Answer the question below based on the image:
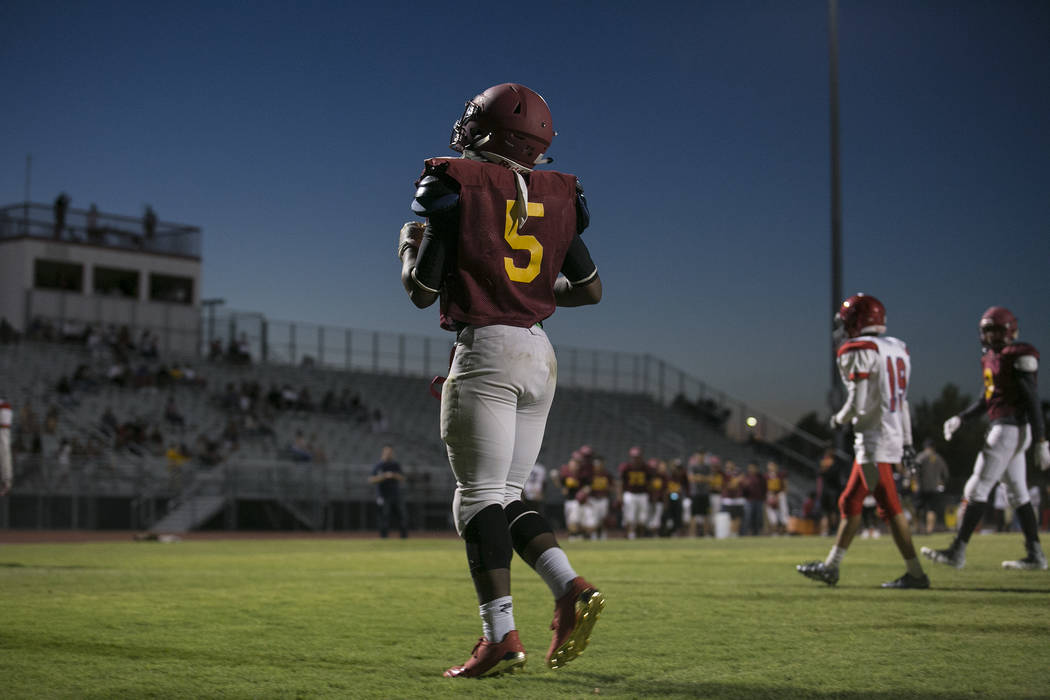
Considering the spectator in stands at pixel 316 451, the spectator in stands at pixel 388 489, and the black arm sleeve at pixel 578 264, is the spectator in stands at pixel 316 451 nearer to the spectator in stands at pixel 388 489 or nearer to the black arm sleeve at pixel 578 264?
the spectator in stands at pixel 388 489

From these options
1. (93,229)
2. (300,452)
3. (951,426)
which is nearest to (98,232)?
(93,229)

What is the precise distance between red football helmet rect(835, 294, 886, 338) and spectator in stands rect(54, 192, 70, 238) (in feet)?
133

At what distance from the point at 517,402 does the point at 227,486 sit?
2464 centimetres

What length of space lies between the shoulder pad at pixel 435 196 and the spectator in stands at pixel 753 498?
961 inches

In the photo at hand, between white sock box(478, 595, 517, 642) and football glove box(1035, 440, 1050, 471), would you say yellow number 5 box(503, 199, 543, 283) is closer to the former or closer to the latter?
white sock box(478, 595, 517, 642)

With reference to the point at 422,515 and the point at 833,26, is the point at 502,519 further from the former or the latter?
the point at 422,515

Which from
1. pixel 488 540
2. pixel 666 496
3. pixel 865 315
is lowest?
pixel 666 496

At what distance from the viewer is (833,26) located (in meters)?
24.9

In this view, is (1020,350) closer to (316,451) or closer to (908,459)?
(908,459)

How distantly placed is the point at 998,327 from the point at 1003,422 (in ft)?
2.91

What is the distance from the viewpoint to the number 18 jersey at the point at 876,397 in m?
9.15

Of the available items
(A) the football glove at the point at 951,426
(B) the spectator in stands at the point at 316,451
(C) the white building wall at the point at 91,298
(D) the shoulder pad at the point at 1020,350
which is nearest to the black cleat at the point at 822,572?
(A) the football glove at the point at 951,426

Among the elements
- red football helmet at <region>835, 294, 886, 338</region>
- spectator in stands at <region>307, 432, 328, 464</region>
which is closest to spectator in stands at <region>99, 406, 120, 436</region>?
spectator in stands at <region>307, 432, 328, 464</region>

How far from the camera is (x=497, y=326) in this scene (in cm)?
466
